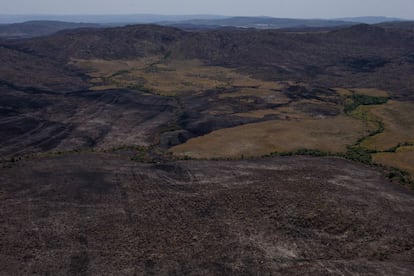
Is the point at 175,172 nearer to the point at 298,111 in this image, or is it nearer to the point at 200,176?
the point at 200,176

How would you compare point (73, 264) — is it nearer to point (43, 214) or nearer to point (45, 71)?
point (43, 214)

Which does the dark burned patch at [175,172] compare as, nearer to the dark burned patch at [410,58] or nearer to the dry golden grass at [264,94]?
the dry golden grass at [264,94]

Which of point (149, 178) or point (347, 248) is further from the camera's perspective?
point (149, 178)

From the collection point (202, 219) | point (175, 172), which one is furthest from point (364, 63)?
point (202, 219)

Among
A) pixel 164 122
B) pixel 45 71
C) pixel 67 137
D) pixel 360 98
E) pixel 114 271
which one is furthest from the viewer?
pixel 45 71

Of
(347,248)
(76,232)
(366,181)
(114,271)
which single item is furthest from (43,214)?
(366,181)

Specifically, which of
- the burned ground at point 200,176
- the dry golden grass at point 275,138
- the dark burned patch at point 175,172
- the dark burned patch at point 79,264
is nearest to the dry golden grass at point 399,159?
the burned ground at point 200,176
